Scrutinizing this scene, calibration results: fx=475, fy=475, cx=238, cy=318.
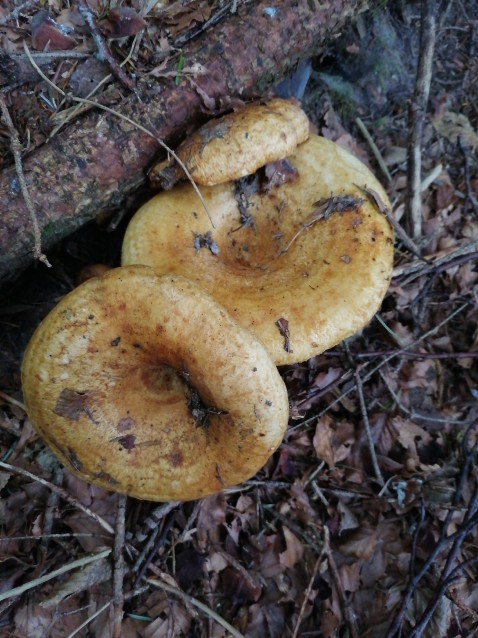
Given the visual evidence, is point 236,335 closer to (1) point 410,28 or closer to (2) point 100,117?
(2) point 100,117

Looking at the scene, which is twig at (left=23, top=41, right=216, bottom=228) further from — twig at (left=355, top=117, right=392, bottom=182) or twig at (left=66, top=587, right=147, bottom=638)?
twig at (left=66, top=587, right=147, bottom=638)

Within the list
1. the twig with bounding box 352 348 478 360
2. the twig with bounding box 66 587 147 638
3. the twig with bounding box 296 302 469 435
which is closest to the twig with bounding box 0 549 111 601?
the twig with bounding box 66 587 147 638

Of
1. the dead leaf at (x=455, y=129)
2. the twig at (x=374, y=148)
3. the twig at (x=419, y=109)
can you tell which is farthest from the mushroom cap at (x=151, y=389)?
the dead leaf at (x=455, y=129)

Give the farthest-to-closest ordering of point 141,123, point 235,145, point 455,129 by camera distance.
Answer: point 455,129 → point 141,123 → point 235,145

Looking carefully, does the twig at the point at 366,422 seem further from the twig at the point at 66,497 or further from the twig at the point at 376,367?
the twig at the point at 66,497

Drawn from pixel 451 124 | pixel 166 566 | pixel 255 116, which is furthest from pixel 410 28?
pixel 166 566

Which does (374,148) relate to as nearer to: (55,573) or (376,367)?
(376,367)

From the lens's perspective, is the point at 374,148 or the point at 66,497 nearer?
the point at 66,497

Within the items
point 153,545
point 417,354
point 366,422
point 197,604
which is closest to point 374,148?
point 417,354
